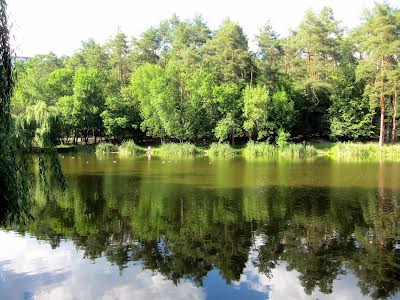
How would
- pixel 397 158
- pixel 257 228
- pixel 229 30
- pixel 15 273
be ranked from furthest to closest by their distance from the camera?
pixel 229 30 → pixel 397 158 → pixel 257 228 → pixel 15 273

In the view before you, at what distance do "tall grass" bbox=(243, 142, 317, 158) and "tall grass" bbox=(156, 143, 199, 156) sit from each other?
19.1 feet

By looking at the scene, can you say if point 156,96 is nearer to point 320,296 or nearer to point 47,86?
point 47,86

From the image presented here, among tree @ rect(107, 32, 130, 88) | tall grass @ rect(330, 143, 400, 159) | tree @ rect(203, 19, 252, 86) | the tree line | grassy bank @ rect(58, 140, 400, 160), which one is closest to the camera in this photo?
tall grass @ rect(330, 143, 400, 159)

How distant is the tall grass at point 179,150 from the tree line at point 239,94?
4.38 metres

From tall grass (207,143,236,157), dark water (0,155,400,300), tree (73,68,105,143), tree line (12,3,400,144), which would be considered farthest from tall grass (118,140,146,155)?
dark water (0,155,400,300)

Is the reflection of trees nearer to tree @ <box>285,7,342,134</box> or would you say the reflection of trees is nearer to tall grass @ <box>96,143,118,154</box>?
tall grass @ <box>96,143,118,154</box>

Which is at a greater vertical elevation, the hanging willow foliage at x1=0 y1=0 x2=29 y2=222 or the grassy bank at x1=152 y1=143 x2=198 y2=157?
the hanging willow foliage at x1=0 y1=0 x2=29 y2=222

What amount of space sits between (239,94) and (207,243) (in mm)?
43127

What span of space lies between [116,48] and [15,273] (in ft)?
209

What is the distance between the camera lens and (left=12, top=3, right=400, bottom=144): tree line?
53.3 metres

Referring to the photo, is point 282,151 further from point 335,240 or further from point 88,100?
point 335,240

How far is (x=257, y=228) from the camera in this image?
16109 millimetres

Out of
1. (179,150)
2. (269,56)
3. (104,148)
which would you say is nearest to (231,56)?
(269,56)

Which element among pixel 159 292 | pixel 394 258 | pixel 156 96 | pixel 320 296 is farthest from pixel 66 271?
pixel 156 96
